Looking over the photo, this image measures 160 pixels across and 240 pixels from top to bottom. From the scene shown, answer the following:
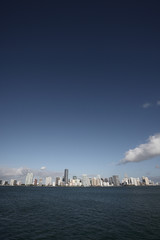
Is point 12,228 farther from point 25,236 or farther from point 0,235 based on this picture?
point 25,236

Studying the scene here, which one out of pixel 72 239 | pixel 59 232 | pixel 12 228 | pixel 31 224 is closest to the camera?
pixel 72 239

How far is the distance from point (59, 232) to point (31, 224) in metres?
8.18

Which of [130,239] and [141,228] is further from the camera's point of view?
[141,228]

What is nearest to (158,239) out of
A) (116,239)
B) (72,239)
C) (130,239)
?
(130,239)

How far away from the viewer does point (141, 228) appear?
2742 cm

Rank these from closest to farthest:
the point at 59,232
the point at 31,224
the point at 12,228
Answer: the point at 59,232, the point at 12,228, the point at 31,224

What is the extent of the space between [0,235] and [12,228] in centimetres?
370

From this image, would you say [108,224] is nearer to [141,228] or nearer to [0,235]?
[141,228]

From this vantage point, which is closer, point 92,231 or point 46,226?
point 92,231

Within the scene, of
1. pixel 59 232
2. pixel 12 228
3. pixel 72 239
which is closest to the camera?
pixel 72 239

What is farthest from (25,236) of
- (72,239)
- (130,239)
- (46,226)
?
(130,239)

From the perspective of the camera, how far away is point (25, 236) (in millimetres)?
22531

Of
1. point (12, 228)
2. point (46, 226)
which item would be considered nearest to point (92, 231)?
point (46, 226)

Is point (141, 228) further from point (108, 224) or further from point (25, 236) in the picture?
point (25, 236)
